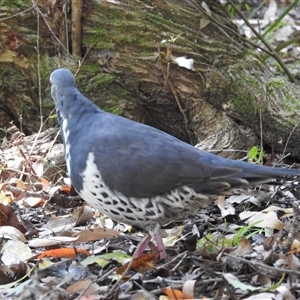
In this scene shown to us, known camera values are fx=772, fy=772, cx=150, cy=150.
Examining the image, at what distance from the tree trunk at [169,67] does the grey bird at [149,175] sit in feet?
6.01

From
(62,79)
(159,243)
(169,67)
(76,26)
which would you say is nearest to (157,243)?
(159,243)

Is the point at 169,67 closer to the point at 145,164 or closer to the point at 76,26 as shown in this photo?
the point at 76,26

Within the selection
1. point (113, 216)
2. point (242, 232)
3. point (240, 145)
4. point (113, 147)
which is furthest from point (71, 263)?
point (240, 145)

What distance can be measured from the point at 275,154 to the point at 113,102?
1.30 m

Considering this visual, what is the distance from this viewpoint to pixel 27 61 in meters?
6.00

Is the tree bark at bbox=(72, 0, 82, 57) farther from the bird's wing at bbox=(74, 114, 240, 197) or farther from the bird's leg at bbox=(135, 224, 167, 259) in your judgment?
the bird's leg at bbox=(135, 224, 167, 259)

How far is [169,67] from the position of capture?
18.9 feet

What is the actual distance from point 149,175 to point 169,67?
2113mm

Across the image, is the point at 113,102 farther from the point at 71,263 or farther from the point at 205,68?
the point at 71,263

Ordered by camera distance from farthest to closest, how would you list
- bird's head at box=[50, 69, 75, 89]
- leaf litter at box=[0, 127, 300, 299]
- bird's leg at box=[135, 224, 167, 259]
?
bird's head at box=[50, 69, 75, 89], bird's leg at box=[135, 224, 167, 259], leaf litter at box=[0, 127, 300, 299]

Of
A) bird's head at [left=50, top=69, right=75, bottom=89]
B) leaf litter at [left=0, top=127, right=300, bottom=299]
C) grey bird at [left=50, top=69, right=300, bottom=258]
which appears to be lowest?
leaf litter at [left=0, top=127, right=300, bottom=299]

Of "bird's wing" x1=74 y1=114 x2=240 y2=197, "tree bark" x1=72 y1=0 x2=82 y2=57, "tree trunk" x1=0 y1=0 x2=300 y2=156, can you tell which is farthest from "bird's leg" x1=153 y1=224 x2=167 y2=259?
"tree bark" x1=72 y1=0 x2=82 y2=57

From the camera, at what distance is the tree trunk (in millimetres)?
5742

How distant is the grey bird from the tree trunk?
72.2 inches
